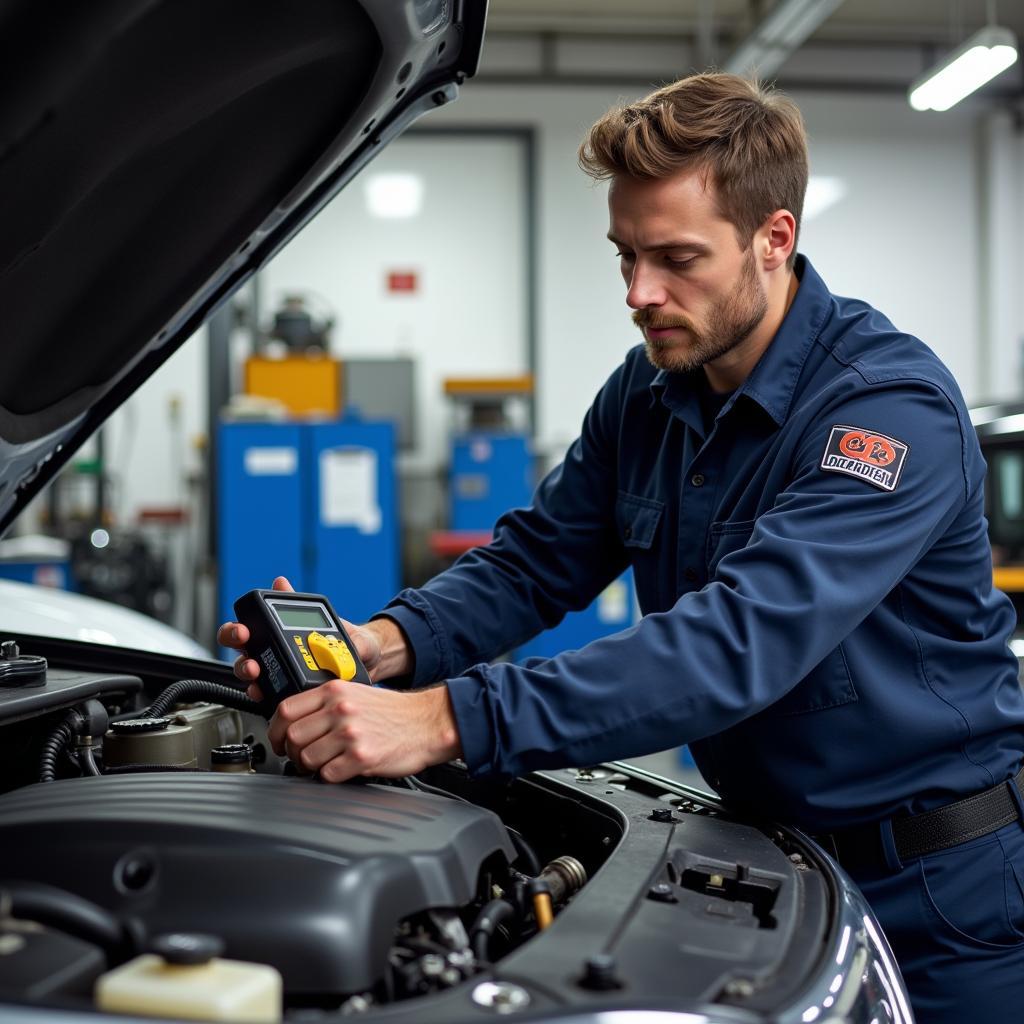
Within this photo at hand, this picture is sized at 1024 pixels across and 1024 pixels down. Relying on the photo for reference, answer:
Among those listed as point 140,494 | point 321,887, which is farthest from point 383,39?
point 140,494

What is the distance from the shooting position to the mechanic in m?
1.10

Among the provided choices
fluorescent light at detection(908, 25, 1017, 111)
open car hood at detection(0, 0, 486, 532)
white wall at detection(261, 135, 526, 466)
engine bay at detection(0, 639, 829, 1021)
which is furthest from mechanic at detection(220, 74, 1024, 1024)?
white wall at detection(261, 135, 526, 466)

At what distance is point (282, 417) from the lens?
5.73m

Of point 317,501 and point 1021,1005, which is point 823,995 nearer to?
point 1021,1005

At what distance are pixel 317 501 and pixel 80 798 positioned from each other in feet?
15.6

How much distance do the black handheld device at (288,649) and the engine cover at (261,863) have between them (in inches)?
8.5

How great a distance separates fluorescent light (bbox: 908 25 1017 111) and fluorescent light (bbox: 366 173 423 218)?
326 centimetres

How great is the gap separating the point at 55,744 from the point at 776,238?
1.07 meters

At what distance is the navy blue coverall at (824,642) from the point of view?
1.10 meters

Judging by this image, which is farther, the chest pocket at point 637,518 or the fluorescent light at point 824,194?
the fluorescent light at point 824,194

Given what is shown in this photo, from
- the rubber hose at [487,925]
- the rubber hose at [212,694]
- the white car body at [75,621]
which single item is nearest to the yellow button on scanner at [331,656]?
the rubber hose at [212,694]

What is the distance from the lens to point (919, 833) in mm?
1303

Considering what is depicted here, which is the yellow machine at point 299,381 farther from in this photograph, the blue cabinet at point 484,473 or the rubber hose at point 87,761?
the rubber hose at point 87,761

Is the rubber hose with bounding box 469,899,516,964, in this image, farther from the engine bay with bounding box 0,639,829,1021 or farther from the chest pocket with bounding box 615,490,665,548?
the chest pocket with bounding box 615,490,665,548
